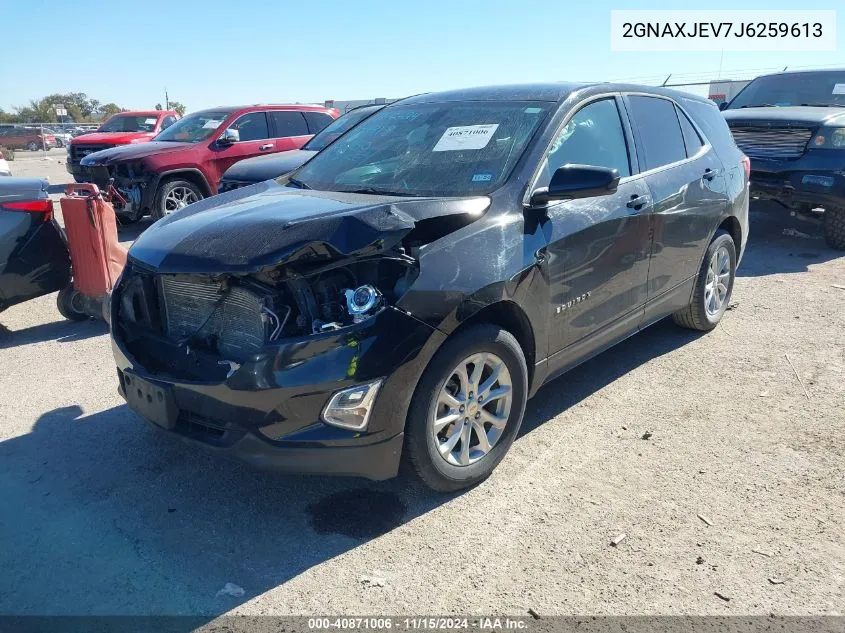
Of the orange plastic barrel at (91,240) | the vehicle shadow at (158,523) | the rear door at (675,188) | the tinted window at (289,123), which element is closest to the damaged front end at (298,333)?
the vehicle shadow at (158,523)

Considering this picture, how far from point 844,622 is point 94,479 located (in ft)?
10.9

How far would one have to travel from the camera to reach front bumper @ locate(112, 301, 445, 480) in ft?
8.71

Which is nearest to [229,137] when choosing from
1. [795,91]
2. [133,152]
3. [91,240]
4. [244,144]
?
[244,144]

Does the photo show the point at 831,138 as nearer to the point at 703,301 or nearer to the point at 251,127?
the point at 703,301

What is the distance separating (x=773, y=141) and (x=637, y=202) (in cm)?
531

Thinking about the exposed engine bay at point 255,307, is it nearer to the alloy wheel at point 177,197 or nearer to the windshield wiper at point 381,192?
the windshield wiper at point 381,192

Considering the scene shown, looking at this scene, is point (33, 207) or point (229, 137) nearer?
point (33, 207)

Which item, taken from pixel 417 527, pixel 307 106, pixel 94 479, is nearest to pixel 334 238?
pixel 417 527

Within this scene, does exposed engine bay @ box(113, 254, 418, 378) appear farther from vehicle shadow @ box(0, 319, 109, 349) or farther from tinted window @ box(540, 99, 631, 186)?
vehicle shadow @ box(0, 319, 109, 349)

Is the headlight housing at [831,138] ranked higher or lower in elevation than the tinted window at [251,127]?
lower

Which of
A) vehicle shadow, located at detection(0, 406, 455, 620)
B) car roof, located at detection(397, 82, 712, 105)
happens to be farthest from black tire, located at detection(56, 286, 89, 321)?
car roof, located at detection(397, 82, 712, 105)

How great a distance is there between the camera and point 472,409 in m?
3.17

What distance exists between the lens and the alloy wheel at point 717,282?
203 inches

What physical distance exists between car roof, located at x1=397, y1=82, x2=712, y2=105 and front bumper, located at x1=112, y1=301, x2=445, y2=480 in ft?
5.87
